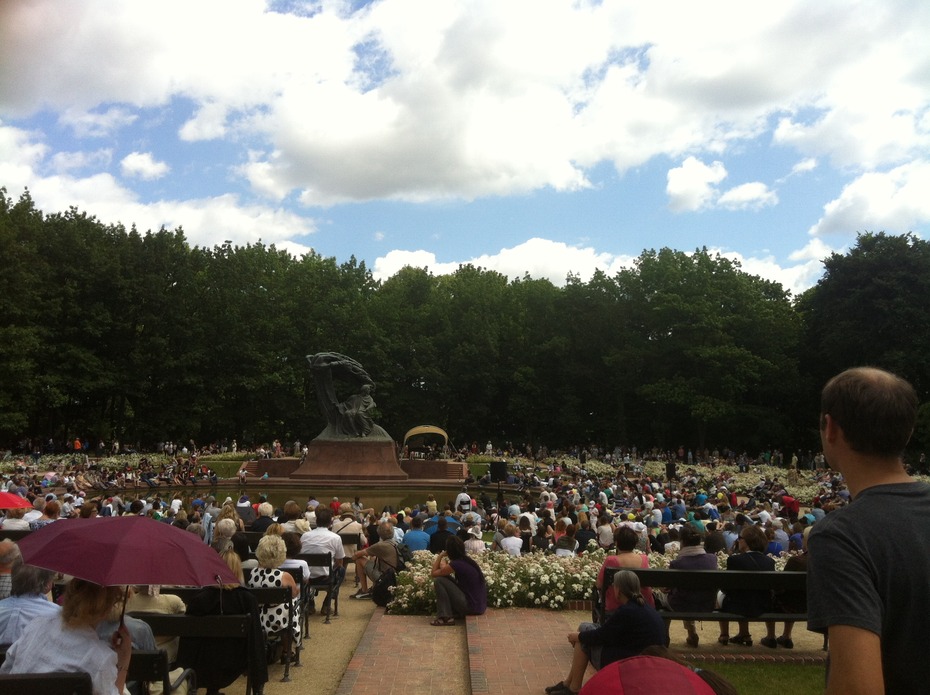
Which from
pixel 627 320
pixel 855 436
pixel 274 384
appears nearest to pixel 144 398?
pixel 274 384

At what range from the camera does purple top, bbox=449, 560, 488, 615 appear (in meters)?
10.2

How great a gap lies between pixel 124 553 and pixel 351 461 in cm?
2820

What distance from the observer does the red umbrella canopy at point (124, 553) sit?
4.56m

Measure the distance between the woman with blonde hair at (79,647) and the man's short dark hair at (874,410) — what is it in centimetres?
370

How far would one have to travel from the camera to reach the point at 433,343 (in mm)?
55938

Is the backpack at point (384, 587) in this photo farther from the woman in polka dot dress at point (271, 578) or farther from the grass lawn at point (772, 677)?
the grass lawn at point (772, 677)

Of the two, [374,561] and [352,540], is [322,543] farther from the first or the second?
[352,540]

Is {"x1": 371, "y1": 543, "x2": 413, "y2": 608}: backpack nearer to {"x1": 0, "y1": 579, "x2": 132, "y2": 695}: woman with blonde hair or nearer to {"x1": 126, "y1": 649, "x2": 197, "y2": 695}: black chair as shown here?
{"x1": 126, "y1": 649, "x2": 197, "y2": 695}: black chair

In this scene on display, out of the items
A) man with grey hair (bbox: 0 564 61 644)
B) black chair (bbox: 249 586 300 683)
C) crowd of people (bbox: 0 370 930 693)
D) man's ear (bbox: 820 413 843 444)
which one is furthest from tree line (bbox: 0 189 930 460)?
man's ear (bbox: 820 413 843 444)

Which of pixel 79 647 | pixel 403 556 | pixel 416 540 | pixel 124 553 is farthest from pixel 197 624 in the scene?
pixel 416 540

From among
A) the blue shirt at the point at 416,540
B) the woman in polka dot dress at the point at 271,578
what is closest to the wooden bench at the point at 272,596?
the woman in polka dot dress at the point at 271,578

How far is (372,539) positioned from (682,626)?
511 centimetres

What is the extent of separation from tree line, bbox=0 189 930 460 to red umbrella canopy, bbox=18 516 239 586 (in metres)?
39.6

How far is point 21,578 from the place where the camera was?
17.6 ft
